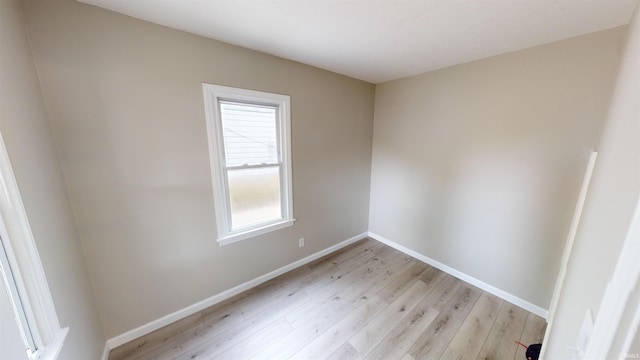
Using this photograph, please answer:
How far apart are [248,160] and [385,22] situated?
5.33 ft

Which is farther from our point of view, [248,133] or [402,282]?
[402,282]

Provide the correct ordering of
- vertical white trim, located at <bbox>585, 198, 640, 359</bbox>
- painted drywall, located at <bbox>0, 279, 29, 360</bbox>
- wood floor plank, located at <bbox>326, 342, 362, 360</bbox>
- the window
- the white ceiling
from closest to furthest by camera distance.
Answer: vertical white trim, located at <bbox>585, 198, 640, 359</bbox>
painted drywall, located at <bbox>0, 279, 29, 360</bbox>
the white ceiling
wood floor plank, located at <bbox>326, 342, 362, 360</bbox>
the window

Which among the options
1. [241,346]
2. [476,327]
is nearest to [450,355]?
[476,327]

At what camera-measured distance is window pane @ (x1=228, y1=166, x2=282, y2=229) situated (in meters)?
2.11

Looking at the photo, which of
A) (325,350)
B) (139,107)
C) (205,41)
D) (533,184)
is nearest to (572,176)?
(533,184)

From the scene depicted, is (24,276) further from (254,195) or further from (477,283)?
(477,283)

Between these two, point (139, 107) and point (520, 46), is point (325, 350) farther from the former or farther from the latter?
point (520, 46)

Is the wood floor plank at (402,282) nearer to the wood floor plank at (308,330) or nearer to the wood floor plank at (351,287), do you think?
the wood floor plank at (351,287)

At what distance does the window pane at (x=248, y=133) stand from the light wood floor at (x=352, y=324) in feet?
4.63

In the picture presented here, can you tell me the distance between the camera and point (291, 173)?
2387 millimetres

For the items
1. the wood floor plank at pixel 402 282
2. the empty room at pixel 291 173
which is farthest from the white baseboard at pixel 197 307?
the wood floor plank at pixel 402 282

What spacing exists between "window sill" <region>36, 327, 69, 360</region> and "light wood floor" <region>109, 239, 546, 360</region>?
0.80 m

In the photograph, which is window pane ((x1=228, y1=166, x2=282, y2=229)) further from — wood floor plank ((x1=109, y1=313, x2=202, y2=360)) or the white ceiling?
the white ceiling

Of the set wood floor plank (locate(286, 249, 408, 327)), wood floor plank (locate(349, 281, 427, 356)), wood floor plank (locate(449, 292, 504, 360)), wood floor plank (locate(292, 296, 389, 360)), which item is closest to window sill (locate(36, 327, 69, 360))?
wood floor plank (locate(292, 296, 389, 360))
